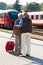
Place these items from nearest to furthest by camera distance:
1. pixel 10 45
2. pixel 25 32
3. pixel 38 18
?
pixel 25 32
pixel 10 45
pixel 38 18

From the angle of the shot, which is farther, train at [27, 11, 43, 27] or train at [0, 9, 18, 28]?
train at [27, 11, 43, 27]

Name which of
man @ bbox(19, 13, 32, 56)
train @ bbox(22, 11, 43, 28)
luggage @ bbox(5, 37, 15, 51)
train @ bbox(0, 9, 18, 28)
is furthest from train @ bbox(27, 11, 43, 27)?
man @ bbox(19, 13, 32, 56)

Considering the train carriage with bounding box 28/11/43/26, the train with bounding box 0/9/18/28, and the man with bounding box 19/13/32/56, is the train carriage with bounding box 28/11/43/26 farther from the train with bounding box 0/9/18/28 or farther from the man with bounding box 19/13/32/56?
the man with bounding box 19/13/32/56

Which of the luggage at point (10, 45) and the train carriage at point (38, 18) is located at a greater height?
the luggage at point (10, 45)

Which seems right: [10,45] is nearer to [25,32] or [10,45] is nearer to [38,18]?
[25,32]

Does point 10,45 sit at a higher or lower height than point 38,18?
higher

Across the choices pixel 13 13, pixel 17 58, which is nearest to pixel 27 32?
pixel 17 58

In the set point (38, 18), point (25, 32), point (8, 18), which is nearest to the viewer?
point (25, 32)

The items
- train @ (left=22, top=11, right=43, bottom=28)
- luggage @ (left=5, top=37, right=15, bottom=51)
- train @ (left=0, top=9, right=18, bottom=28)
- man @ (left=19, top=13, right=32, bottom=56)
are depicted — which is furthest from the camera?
train @ (left=22, top=11, right=43, bottom=28)

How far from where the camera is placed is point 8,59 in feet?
33.2

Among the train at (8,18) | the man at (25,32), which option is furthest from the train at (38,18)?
the man at (25,32)

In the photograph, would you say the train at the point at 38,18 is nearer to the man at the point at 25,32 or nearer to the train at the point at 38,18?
the train at the point at 38,18

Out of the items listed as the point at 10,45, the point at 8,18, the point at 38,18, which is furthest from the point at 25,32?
the point at 38,18

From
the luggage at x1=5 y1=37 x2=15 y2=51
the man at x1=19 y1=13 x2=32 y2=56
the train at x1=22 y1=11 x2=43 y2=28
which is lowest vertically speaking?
the train at x1=22 y1=11 x2=43 y2=28
